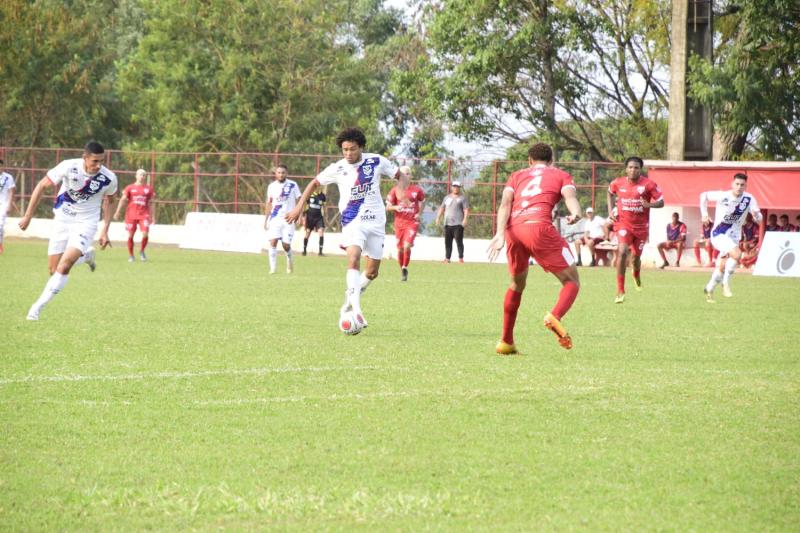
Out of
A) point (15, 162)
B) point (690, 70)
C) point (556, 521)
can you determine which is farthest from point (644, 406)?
point (15, 162)

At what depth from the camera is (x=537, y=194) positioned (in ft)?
37.1

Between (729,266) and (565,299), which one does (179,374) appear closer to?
(565,299)

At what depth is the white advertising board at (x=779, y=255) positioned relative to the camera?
95.7 ft

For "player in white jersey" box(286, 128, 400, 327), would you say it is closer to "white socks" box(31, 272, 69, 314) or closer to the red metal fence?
"white socks" box(31, 272, 69, 314)

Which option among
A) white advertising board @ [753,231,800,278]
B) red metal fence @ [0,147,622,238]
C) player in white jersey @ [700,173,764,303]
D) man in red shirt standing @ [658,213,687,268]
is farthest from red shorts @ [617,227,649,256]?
red metal fence @ [0,147,622,238]

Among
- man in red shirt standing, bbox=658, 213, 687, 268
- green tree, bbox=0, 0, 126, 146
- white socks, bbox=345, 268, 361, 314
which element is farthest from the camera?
green tree, bbox=0, 0, 126, 146

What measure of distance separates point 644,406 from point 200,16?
46.5m

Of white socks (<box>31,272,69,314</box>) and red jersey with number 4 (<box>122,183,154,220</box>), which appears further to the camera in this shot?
red jersey with number 4 (<box>122,183,154,220</box>)

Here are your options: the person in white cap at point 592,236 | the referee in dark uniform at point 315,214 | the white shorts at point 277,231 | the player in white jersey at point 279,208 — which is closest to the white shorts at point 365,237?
the player in white jersey at point 279,208

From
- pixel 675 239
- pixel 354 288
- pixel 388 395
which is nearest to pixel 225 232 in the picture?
pixel 675 239

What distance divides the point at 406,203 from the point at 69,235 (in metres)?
12.6

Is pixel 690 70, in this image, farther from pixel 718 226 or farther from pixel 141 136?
pixel 141 136

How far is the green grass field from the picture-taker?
5.50 m

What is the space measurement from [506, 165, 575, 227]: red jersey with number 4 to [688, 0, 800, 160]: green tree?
24246 millimetres
